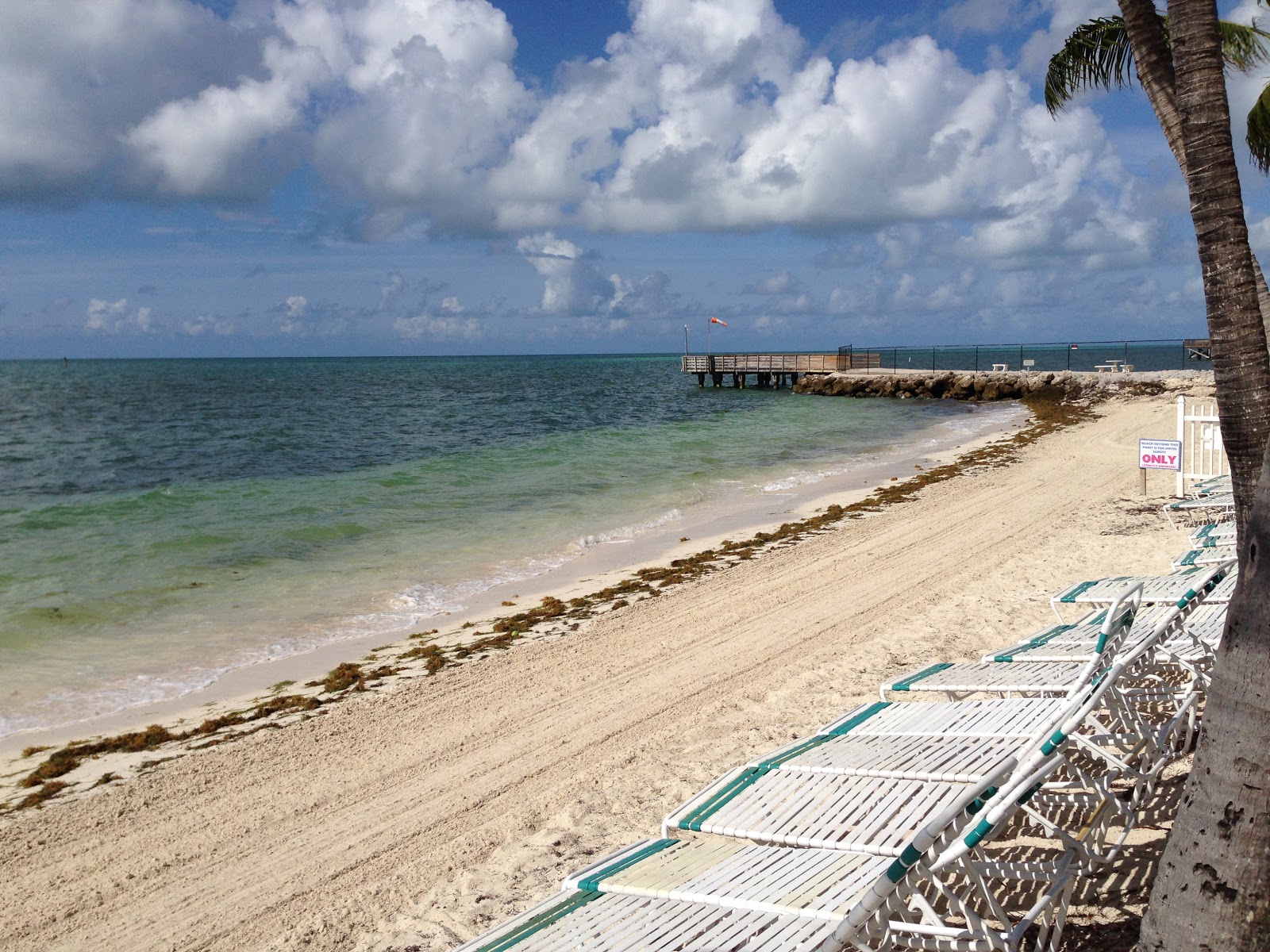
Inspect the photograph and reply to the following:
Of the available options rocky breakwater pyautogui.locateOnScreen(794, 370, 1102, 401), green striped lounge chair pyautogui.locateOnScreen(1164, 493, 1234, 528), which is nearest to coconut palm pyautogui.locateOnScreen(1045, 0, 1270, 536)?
green striped lounge chair pyautogui.locateOnScreen(1164, 493, 1234, 528)

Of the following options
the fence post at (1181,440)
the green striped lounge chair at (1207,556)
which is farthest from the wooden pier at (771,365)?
the green striped lounge chair at (1207,556)

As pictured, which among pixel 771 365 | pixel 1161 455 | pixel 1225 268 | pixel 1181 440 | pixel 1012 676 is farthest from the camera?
pixel 771 365

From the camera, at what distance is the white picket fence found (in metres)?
11.5

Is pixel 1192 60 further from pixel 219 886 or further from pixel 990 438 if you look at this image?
pixel 990 438

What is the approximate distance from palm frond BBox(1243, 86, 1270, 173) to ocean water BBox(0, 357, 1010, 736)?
889cm

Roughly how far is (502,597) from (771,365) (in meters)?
53.6

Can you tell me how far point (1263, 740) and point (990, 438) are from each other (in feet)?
82.0

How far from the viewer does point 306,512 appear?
16625 mm

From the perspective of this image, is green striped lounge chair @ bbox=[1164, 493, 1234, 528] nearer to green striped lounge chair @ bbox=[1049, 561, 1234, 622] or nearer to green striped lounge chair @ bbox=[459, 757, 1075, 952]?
green striped lounge chair @ bbox=[1049, 561, 1234, 622]

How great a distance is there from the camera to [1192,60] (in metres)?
3.84

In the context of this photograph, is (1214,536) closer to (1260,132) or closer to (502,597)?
(1260,132)

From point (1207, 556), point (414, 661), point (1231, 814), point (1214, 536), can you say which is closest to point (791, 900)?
point (1231, 814)

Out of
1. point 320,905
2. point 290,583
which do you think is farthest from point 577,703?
point 290,583

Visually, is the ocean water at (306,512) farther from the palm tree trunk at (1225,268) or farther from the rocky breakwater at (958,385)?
the palm tree trunk at (1225,268)
